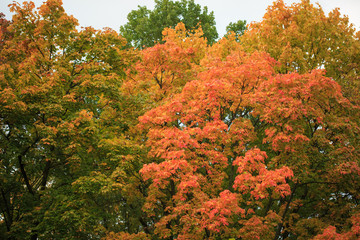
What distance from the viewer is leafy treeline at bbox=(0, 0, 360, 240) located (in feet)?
36.6

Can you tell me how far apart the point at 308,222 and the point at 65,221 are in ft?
31.0

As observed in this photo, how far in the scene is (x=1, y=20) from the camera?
17.7 m

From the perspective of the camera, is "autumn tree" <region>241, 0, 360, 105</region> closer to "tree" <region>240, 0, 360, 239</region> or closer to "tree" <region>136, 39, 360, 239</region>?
"tree" <region>240, 0, 360, 239</region>

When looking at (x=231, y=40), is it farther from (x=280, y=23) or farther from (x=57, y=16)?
(x=57, y=16)

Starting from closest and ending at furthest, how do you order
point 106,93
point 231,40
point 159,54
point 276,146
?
point 276,146, point 106,93, point 159,54, point 231,40

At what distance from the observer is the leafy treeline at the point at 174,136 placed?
11.2 meters

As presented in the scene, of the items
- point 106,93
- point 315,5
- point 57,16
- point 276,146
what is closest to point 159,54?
point 106,93

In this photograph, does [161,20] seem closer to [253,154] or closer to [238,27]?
[238,27]

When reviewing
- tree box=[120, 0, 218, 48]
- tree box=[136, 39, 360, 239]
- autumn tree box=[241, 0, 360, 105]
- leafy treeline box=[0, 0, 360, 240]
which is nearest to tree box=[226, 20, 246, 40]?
tree box=[120, 0, 218, 48]

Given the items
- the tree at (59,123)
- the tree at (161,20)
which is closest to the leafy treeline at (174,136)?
the tree at (59,123)

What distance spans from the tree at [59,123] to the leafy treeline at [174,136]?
6 centimetres

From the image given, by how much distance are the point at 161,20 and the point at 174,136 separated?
2687 cm

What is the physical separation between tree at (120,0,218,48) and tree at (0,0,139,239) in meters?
19.1

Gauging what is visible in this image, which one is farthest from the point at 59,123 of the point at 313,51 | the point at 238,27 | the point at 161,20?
the point at 238,27
